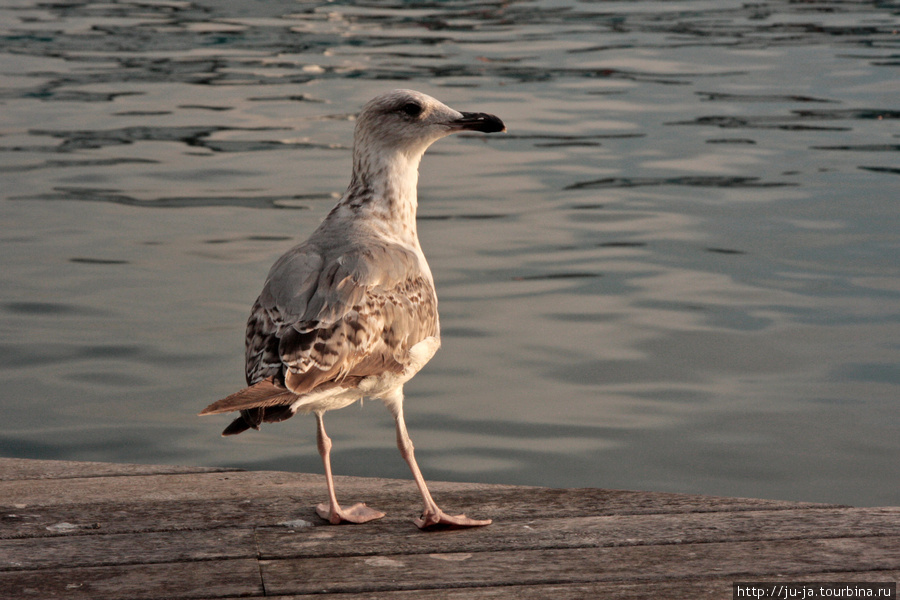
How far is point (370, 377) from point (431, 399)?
3.69 meters

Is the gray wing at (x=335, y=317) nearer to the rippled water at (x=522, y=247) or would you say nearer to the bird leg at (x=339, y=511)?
the bird leg at (x=339, y=511)

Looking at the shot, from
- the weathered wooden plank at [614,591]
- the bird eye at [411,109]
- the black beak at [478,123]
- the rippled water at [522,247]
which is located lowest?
the rippled water at [522,247]

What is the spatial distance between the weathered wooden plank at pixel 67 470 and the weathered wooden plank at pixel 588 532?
114 centimetres

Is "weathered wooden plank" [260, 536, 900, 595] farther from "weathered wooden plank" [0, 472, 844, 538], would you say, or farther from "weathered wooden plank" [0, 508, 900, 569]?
"weathered wooden plank" [0, 472, 844, 538]

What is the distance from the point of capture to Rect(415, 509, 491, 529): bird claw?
4547mm

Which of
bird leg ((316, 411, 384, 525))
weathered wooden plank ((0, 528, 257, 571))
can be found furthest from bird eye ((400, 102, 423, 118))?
weathered wooden plank ((0, 528, 257, 571))

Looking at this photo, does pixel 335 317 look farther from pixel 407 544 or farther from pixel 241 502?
pixel 241 502

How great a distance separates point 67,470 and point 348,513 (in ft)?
4.97

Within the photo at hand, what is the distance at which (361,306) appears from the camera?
442 centimetres

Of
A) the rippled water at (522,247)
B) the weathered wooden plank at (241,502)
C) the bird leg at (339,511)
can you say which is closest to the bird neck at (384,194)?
the bird leg at (339,511)

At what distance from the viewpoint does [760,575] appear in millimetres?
3930

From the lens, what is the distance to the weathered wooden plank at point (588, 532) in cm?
429

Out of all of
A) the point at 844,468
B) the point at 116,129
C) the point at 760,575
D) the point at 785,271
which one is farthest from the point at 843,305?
the point at 116,129

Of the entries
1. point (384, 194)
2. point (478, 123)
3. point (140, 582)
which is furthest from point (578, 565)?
point (478, 123)
